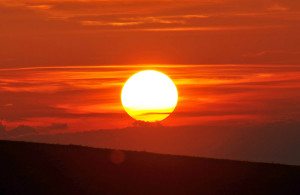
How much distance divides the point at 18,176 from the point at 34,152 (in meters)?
4.73

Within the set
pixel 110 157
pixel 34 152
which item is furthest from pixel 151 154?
pixel 34 152

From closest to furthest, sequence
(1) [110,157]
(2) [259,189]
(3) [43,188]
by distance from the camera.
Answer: (3) [43,188] < (2) [259,189] < (1) [110,157]

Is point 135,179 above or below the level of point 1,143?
below

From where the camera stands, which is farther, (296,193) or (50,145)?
(50,145)

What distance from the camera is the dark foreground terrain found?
47719mm

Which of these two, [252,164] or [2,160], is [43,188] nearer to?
[2,160]

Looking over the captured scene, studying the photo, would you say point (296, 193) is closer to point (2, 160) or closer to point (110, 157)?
point (110, 157)

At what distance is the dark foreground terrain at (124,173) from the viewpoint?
47719mm

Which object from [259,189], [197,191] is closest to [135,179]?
[197,191]

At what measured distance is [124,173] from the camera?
5059cm

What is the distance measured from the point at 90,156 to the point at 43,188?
22.3 feet

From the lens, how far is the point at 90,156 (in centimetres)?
5319

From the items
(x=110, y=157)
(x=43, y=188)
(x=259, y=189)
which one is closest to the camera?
(x=43, y=188)

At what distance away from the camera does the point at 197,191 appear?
1916 inches
